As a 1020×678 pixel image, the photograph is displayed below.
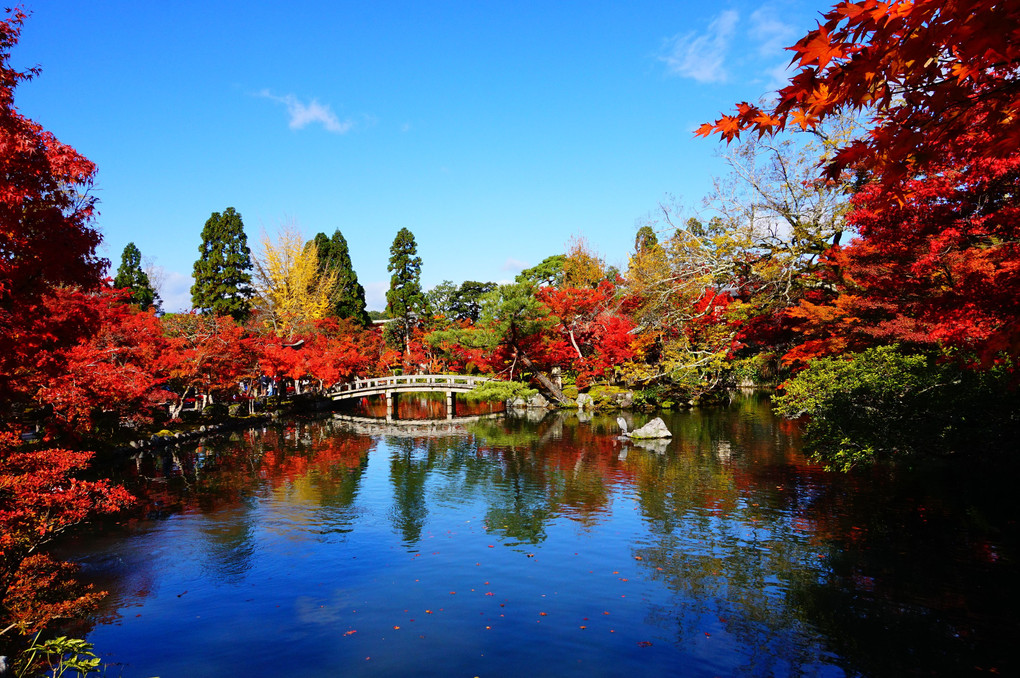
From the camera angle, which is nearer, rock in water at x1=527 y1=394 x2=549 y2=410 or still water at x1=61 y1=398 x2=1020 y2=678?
still water at x1=61 y1=398 x2=1020 y2=678

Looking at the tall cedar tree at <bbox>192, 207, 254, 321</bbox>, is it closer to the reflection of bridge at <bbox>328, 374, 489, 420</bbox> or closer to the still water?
the reflection of bridge at <bbox>328, 374, 489, 420</bbox>

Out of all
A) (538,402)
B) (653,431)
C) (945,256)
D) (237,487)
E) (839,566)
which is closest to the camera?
(839,566)

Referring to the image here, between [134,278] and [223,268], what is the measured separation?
36.2 feet

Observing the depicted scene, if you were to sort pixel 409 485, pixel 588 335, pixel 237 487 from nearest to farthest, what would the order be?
pixel 237 487 < pixel 409 485 < pixel 588 335

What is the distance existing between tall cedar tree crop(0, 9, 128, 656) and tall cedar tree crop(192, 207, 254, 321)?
2981 cm

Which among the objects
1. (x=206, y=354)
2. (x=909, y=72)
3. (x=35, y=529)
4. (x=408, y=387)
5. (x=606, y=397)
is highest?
(x=909, y=72)

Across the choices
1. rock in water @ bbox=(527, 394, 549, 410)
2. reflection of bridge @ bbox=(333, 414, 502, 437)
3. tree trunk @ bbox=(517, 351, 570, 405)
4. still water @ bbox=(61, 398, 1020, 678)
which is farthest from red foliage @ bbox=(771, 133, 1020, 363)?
rock in water @ bbox=(527, 394, 549, 410)

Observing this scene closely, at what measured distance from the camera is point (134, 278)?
42.8 m

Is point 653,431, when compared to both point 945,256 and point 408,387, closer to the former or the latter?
point 945,256

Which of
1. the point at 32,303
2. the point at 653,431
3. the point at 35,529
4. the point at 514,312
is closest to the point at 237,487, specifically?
the point at 35,529

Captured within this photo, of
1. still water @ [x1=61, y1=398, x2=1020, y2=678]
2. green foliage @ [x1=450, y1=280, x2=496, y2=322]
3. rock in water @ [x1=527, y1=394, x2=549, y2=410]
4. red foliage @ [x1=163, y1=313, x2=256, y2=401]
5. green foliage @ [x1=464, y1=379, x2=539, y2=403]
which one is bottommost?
still water @ [x1=61, y1=398, x2=1020, y2=678]

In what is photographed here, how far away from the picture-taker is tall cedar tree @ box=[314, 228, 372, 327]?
4297cm

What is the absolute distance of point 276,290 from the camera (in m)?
39.6

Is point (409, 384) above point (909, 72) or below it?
below
